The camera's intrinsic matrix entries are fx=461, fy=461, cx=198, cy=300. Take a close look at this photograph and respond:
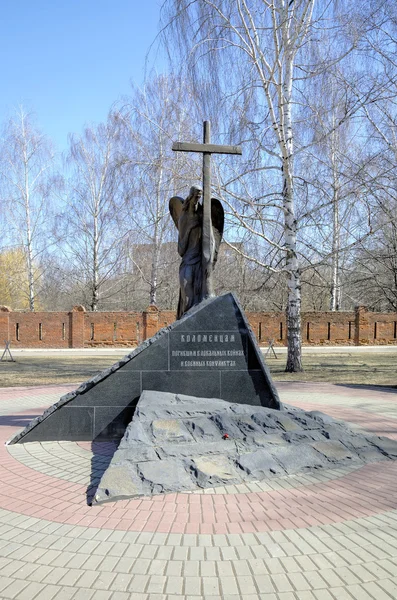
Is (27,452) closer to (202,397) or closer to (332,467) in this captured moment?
(202,397)

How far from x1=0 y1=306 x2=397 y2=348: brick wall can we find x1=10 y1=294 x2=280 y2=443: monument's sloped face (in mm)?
20115

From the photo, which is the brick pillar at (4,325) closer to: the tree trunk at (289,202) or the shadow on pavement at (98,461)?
the tree trunk at (289,202)

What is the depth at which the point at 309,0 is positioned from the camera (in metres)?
11.1

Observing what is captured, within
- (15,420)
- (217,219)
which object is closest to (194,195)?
(217,219)

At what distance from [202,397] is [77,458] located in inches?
63.6

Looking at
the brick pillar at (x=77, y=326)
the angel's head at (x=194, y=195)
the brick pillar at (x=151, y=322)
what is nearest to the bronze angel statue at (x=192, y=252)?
the angel's head at (x=194, y=195)

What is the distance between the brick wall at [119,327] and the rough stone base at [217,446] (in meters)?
20.8

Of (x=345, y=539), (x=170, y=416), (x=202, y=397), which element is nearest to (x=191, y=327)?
(x=202, y=397)

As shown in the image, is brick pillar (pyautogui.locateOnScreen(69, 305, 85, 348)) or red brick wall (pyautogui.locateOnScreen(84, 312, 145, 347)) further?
red brick wall (pyautogui.locateOnScreen(84, 312, 145, 347))

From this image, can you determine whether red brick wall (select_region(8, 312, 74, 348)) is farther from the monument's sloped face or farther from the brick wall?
the monument's sloped face

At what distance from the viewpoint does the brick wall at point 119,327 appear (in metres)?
26.4

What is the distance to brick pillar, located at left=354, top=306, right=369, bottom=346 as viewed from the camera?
90.7 ft

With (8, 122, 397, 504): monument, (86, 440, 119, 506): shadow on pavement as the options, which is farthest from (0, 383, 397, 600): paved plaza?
(8, 122, 397, 504): monument

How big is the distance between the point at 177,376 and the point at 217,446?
131 cm
